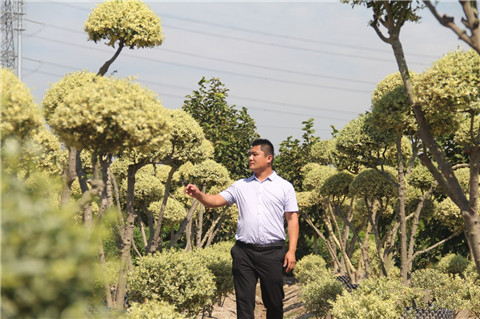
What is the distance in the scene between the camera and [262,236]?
5938 millimetres

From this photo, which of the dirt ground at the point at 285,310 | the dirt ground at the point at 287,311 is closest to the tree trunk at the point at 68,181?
the dirt ground at the point at 287,311

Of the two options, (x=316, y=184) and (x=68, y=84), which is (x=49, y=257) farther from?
(x=316, y=184)

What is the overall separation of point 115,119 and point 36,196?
6.61 ft

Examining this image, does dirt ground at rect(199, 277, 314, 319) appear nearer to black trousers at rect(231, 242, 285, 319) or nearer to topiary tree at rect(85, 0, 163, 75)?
black trousers at rect(231, 242, 285, 319)

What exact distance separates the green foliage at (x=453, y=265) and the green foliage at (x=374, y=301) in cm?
559

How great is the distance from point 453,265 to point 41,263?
12.8 metres

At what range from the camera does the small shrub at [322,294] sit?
33.6 feet

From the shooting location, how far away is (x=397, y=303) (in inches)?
316

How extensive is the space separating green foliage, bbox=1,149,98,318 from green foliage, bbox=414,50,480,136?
4.76 m

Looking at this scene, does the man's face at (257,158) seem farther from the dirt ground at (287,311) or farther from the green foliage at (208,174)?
the green foliage at (208,174)

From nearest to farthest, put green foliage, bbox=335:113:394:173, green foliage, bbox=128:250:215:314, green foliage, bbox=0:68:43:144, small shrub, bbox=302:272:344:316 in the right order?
green foliage, bbox=0:68:43:144, green foliage, bbox=128:250:215:314, green foliage, bbox=335:113:394:173, small shrub, bbox=302:272:344:316

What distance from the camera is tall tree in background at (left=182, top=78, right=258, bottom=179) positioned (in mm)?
17141

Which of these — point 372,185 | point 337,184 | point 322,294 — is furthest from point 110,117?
point 337,184

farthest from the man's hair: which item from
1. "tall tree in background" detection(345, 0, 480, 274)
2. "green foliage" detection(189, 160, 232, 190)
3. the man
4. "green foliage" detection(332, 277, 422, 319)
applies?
"green foliage" detection(189, 160, 232, 190)
